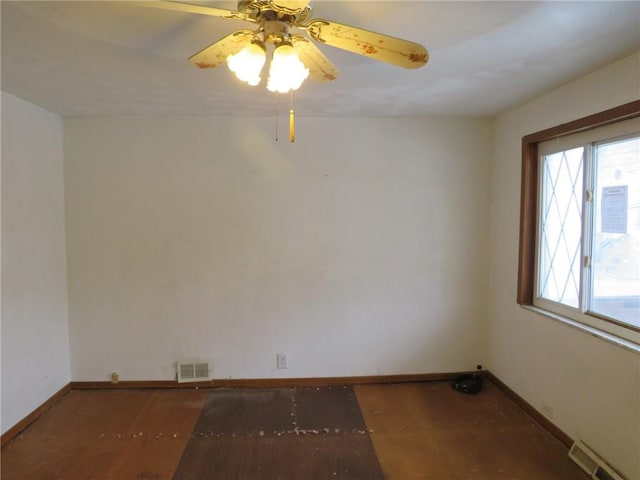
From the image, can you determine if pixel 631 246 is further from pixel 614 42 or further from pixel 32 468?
pixel 32 468

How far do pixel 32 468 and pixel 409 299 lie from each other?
2771 millimetres

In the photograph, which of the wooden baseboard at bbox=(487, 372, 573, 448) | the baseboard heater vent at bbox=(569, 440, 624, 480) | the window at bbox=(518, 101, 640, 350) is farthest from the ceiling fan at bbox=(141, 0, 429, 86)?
the wooden baseboard at bbox=(487, 372, 573, 448)

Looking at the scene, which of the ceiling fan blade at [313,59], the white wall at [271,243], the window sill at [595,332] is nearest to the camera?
the ceiling fan blade at [313,59]

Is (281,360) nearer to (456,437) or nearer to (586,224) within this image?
(456,437)

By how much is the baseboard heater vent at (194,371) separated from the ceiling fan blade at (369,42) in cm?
265

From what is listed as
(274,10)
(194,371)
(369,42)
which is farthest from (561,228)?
(194,371)

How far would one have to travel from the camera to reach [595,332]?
6.58ft

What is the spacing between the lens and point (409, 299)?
3.00 m

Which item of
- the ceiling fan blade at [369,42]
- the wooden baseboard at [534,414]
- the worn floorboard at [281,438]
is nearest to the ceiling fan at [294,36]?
the ceiling fan blade at [369,42]

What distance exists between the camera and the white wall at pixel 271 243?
2.85 metres

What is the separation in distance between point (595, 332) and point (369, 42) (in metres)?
2.04

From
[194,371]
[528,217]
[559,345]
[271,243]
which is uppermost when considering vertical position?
[528,217]

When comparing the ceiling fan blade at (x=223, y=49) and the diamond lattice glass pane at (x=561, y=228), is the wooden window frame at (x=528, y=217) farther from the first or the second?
the ceiling fan blade at (x=223, y=49)

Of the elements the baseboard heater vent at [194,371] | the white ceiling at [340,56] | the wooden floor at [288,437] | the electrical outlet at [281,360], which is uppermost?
the white ceiling at [340,56]
